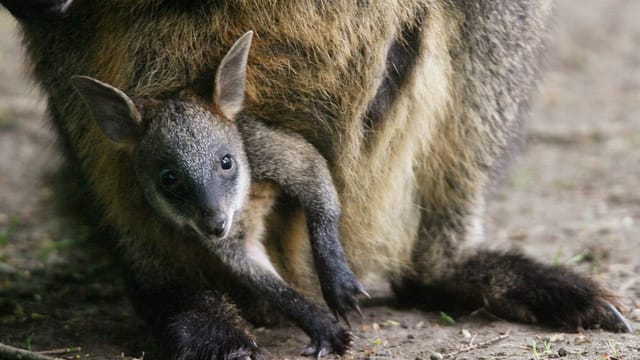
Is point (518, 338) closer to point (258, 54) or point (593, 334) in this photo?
point (593, 334)

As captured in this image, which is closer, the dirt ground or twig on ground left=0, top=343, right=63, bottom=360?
twig on ground left=0, top=343, right=63, bottom=360

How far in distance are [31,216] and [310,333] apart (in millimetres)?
2894

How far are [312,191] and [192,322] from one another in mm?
619

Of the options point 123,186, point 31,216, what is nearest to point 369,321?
point 123,186

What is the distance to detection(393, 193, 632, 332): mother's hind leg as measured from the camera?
4289mm

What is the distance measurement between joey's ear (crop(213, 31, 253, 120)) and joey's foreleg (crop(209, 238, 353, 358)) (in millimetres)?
455

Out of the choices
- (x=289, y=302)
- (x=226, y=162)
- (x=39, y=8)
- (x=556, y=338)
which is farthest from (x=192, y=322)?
(x=556, y=338)

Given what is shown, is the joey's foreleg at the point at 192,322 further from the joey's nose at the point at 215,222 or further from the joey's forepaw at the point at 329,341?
the joey's nose at the point at 215,222

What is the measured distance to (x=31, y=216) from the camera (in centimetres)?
631

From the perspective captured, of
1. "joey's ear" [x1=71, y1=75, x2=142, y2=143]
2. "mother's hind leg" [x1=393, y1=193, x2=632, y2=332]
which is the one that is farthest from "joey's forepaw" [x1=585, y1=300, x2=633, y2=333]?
"joey's ear" [x1=71, y1=75, x2=142, y2=143]

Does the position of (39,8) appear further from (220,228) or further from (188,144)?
(220,228)

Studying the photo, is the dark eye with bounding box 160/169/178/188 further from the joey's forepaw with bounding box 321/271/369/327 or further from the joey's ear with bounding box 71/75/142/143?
the joey's forepaw with bounding box 321/271/369/327

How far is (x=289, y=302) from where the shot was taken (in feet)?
12.7

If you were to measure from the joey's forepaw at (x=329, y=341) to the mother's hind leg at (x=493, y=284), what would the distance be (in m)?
0.83
